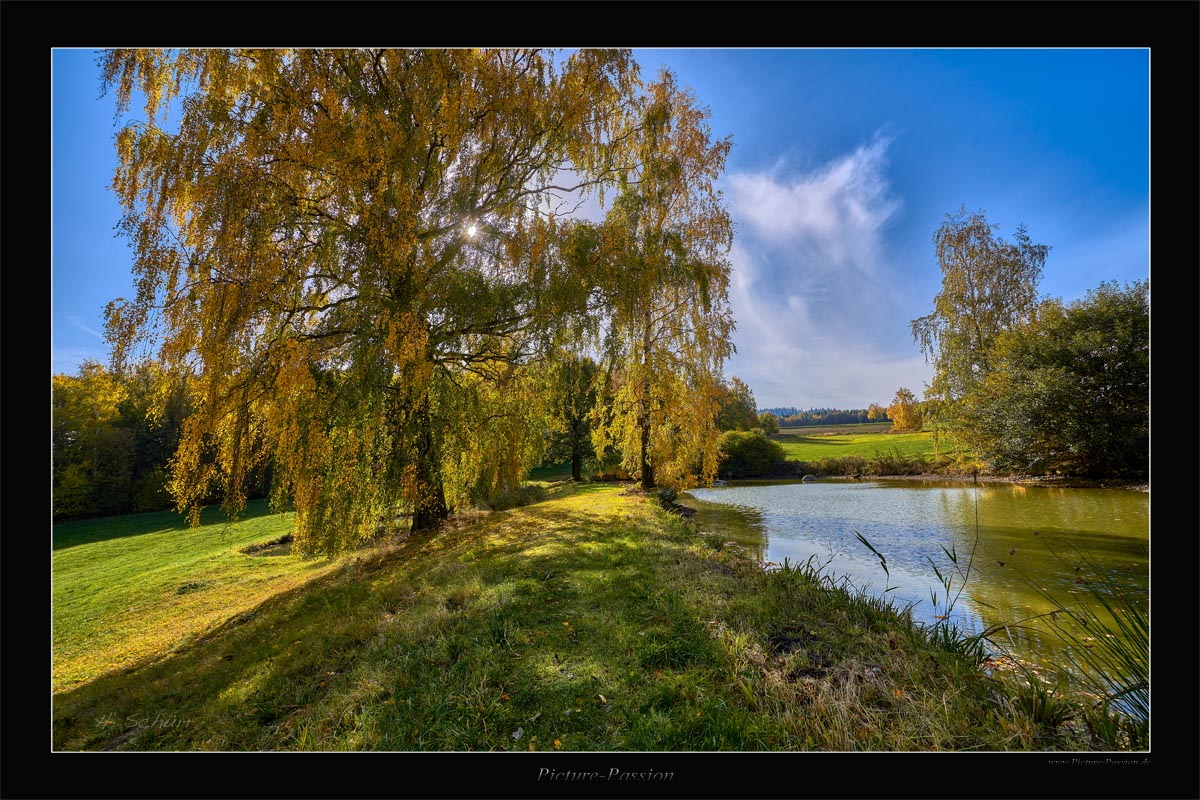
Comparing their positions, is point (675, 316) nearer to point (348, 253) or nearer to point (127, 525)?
point (348, 253)

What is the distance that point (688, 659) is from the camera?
2.65m

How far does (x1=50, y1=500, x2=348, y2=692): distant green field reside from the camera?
13.4 ft

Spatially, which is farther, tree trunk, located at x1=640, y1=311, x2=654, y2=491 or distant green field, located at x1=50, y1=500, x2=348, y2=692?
tree trunk, located at x1=640, y1=311, x2=654, y2=491

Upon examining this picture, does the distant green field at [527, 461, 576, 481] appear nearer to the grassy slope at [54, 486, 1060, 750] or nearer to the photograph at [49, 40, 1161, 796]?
the photograph at [49, 40, 1161, 796]

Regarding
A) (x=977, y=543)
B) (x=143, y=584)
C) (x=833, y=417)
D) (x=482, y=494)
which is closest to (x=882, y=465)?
(x=833, y=417)

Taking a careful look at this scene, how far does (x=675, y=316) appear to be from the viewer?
32.7ft

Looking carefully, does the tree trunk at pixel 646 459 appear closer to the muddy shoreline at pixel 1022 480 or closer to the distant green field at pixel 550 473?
the muddy shoreline at pixel 1022 480

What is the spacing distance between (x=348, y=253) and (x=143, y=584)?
6807 millimetres

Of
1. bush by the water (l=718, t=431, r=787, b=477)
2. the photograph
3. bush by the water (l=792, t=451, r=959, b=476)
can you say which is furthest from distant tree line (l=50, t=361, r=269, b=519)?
bush by the water (l=792, t=451, r=959, b=476)

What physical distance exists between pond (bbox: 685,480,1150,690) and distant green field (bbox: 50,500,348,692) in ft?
23.9

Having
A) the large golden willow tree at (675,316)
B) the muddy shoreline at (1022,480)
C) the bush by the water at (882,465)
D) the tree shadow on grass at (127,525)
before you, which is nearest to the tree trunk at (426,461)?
the large golden willow tree at (675,316)
